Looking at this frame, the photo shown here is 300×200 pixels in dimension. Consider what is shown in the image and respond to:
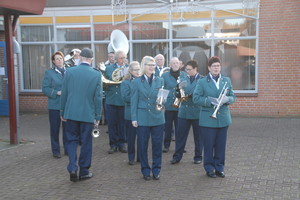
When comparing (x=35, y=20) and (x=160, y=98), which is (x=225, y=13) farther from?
(x=160, y=98)

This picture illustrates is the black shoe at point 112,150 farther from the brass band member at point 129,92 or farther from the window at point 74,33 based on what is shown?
the window at point 74,33

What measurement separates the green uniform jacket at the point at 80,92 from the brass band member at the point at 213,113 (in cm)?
160

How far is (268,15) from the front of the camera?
1133cm

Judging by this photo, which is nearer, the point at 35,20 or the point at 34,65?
the point at 35,20

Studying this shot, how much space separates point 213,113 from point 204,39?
6.82m

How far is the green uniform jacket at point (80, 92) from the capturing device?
5.77 meters

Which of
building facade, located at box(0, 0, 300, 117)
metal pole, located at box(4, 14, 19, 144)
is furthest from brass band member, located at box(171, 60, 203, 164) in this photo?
building facade, located at box(0, 0, 300, 117)

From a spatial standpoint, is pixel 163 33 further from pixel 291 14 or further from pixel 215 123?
pixel 215 123

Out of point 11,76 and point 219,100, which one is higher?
point 11,76

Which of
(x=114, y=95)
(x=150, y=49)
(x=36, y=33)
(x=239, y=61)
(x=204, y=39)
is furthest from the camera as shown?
(x=36, y=33)

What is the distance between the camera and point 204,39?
1216 centimetres

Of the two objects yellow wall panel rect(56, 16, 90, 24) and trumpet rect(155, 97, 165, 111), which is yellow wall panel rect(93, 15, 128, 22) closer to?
yellow wall panel rect(56, 16, 90, 24)

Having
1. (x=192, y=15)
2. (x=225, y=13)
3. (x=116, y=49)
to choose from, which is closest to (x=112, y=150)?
(x=116, y=49)

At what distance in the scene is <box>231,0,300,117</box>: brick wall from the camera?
11.2m
